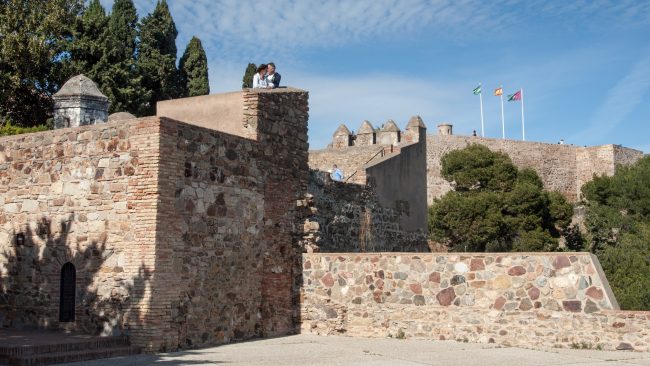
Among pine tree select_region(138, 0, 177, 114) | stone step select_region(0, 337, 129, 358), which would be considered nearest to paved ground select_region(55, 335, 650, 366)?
stone step select_region(0, 337, 129, 358)

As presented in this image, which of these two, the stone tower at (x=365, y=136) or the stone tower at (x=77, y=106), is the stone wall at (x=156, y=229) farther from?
the stone tower at (x=365, y=136)

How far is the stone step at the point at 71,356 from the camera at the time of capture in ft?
34.7

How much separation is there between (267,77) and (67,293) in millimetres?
5788

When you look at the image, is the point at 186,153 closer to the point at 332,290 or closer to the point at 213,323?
the point at 213,323

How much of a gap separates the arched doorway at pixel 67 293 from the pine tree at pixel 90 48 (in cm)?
2397

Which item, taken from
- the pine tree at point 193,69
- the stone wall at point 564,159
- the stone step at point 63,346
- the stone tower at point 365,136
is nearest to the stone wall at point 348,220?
the stone step at point 63,346

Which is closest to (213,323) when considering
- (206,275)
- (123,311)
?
(206,275)

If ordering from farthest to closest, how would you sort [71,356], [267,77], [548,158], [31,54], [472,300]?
[548,158]
[31,54]
[267,77]
[472,300]
[71,356]

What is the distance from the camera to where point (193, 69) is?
141ft

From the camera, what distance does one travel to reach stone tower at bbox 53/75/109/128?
78.4 ft

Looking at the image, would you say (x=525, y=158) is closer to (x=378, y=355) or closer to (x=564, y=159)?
(x=564, y=159)

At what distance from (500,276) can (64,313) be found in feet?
23.9

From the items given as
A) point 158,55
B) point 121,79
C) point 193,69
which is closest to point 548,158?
point 193,69

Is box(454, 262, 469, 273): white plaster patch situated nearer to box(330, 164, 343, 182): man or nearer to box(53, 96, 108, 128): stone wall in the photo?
box(330, 164, 343, 182): man
